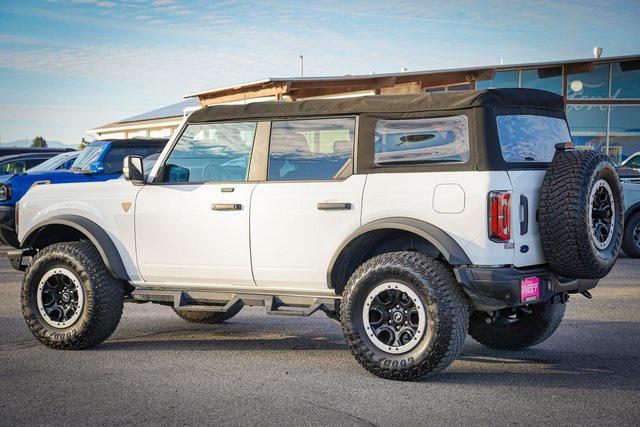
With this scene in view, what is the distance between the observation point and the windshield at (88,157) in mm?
14476

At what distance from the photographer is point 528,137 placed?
6.45 meters

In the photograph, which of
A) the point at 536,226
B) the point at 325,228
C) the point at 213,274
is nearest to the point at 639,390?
the point at 536,226

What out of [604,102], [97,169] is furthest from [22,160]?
[604,102]

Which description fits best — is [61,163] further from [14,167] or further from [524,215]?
[524,215]

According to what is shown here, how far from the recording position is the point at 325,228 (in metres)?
6.53

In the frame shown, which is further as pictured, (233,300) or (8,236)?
(8,236)

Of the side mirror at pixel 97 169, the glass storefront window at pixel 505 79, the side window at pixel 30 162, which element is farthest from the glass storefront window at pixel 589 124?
the side mirror at pixel 97 169

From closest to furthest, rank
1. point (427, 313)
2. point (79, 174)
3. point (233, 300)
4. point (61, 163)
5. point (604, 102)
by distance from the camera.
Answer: point (427, 313) < point (233, 300) < point (79, 174) < point (61, 163) < point (604, 102)

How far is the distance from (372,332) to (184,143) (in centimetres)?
239

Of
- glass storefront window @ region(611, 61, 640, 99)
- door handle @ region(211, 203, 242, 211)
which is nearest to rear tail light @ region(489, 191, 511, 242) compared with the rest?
door handle @ region(211, 203, 242, 211)

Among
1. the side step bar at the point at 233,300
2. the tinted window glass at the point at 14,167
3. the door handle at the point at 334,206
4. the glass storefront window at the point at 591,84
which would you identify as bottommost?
the side step bar at the point at 233,300

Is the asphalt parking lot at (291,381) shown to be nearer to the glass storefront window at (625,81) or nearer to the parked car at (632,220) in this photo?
the parked car at (632,220)

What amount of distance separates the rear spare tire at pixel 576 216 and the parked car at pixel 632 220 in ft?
28.8

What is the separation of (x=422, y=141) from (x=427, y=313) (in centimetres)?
122
